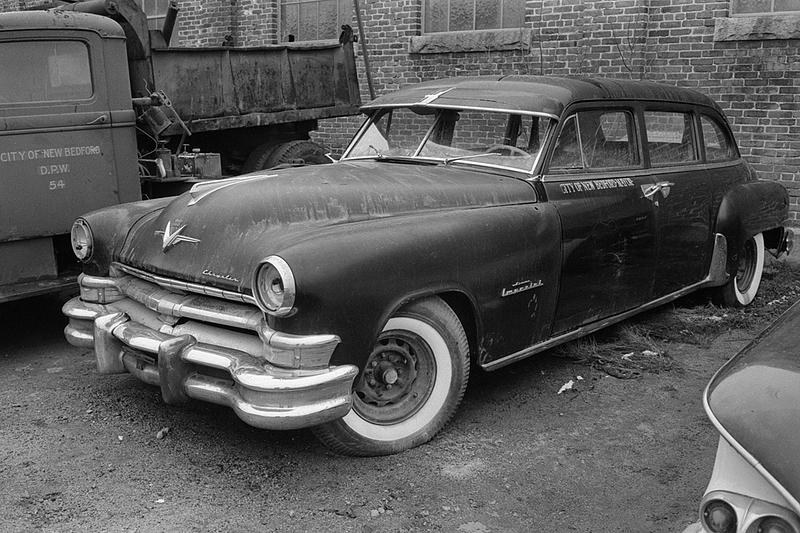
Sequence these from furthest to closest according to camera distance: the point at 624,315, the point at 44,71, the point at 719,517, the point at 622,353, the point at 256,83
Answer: the point at 256,83
the point at 44,71
the point at 622,353
the point at 624,315
the point at 719,517

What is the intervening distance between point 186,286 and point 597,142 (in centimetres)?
251

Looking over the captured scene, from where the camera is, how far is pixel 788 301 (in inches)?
246

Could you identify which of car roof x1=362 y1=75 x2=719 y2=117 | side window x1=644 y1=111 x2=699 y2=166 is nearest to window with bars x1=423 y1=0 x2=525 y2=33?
side window x1=644 y1=111 x2=699 y2=166

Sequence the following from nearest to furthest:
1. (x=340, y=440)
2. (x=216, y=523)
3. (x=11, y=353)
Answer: (x=216, y=523) → (x=340, y=440) → (x=11, y=353)

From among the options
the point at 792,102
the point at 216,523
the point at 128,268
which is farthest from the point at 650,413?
the point at 792,102

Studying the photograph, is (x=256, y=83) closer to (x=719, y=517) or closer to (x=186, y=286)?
(x=186, y=286)

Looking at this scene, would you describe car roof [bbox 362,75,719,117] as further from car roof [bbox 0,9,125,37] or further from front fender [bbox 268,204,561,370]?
car roof [bbox 0,9,125,37]

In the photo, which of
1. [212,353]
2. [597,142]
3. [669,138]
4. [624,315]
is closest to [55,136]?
[212,353]

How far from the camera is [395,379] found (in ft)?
11.6

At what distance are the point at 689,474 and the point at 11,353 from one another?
4122 mm

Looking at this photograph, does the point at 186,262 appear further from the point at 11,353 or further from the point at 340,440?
the point at 11,353

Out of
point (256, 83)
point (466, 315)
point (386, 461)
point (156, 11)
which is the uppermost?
point (156, 11)

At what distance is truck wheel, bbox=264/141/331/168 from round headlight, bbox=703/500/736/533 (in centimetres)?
560

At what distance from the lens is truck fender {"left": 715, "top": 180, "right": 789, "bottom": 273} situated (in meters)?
5.45
